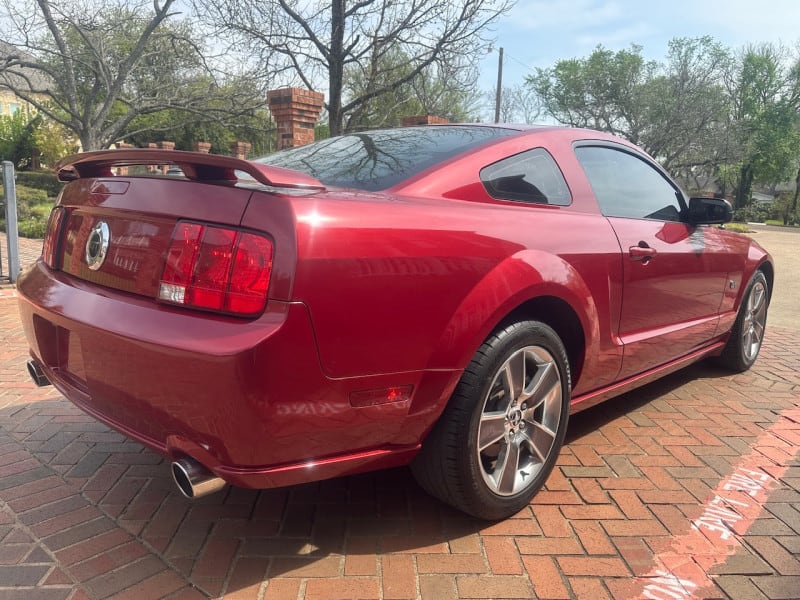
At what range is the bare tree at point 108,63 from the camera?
43.8 ft

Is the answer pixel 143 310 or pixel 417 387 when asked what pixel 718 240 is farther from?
pixel 143 310

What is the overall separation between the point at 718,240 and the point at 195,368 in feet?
10.8

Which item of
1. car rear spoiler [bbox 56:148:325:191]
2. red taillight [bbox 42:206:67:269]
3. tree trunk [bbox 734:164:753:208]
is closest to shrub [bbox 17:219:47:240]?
red taillight [bbox 42:206:67:269]

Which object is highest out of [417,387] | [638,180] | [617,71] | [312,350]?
[617,71]

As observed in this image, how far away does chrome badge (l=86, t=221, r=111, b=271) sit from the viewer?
2.04 metres

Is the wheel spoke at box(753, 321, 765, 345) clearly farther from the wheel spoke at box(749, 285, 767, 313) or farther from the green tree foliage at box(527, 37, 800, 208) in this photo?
the green tree foliage at box(527, 37, 800, 208)

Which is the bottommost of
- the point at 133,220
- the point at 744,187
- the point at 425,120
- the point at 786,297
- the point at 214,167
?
the point at 786,297

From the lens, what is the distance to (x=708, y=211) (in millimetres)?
3438

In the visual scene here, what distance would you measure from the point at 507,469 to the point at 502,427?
0.17 meters

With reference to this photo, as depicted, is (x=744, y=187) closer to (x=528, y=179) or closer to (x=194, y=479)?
(x=528, y=179)

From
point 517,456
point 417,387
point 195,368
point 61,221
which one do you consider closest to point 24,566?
point 195,368

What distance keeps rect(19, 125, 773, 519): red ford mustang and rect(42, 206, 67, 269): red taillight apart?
1 centimetres

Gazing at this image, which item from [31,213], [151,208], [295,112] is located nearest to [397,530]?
[151,208]

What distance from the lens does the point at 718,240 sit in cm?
366
